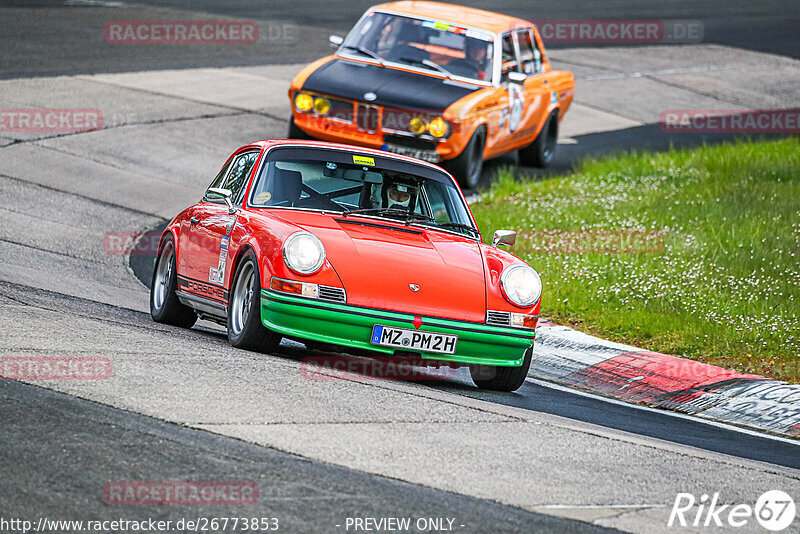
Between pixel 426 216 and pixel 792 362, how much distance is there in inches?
115

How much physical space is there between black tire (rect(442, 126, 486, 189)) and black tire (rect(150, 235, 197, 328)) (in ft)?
19.2

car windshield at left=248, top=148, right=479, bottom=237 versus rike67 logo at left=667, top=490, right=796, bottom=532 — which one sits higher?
car windshield at left=248, top=148, right=479, bottom=237

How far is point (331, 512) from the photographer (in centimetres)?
493

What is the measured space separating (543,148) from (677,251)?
19.3ft

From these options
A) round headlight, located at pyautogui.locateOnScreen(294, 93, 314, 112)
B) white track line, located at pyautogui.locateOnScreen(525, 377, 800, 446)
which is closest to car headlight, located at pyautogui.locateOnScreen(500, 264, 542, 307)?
white track line, located at pyautogui.locateOnScreen(525, 377, 800, 446)

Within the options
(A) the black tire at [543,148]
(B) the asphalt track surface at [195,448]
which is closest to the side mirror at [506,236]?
(B) the asphalt track surface at [195,448]

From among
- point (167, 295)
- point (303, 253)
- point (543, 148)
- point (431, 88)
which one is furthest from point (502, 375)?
point (543, 148)

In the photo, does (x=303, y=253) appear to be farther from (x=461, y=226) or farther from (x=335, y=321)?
(x=461, y=226)

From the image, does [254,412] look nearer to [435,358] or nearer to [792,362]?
[435,358]

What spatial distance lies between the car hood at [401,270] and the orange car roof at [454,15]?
8.20 metres

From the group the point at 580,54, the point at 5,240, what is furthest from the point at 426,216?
the point at 580,54

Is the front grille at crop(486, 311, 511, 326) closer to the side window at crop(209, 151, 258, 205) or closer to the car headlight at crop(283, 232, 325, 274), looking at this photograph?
the car headlight at crop(283, 232, 325, 274)

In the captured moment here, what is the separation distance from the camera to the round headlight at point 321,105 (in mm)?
14945

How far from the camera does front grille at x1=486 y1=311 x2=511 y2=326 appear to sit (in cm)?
790
